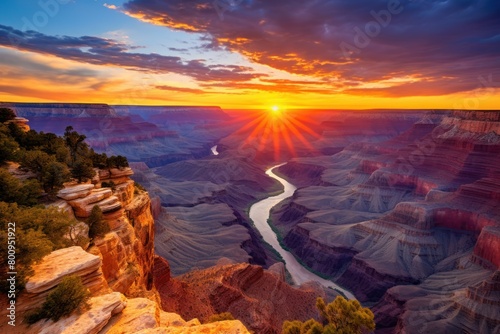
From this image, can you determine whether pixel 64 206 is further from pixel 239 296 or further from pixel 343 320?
pixel 343 320

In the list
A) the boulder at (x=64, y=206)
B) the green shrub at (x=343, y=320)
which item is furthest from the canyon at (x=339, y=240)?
the green shrub at (x=343, y=320)

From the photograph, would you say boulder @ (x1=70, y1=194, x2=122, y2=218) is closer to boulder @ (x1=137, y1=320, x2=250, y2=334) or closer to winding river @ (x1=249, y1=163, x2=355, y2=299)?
boulder @ (x1=137, y1=320, x2=250, y2=334)

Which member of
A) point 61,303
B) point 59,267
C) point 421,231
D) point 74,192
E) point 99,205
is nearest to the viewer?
point 61,303

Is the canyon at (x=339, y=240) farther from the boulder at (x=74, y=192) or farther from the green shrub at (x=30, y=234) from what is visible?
the green shrub at (x=30, y=234)

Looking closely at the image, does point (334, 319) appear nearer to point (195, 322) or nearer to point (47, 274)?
point (195, 322)

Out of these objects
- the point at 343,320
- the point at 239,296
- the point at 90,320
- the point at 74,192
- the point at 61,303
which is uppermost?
the point at 74,192

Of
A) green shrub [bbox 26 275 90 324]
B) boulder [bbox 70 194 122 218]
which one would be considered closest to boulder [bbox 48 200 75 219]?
boulder [bbox 70 194 122 218]

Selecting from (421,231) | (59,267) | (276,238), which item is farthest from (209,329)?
(276,238)
